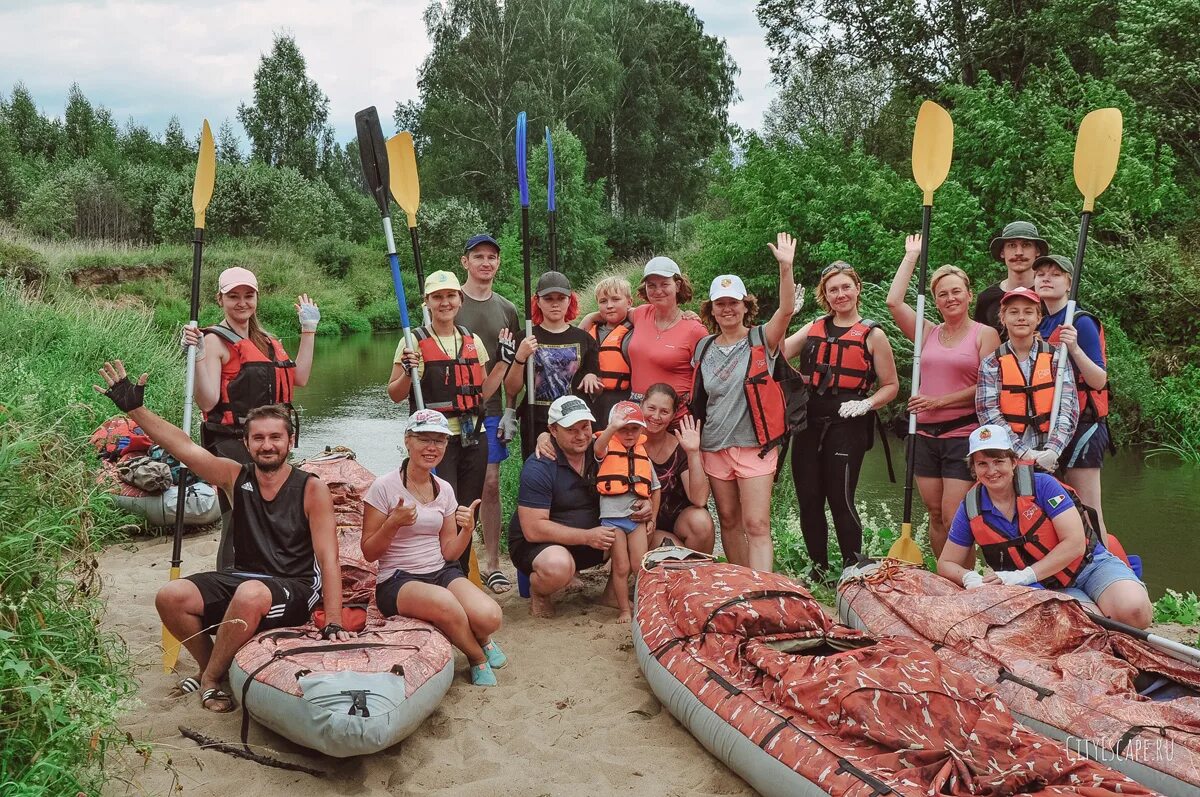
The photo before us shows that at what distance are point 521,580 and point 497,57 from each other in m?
27.2

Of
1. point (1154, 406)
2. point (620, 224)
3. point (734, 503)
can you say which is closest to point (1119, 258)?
point (1154, 406)

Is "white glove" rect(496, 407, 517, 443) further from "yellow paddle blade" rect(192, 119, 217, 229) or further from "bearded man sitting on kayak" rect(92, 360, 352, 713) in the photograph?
"yellow paddle blade" rect(192, 119, 217, 229)

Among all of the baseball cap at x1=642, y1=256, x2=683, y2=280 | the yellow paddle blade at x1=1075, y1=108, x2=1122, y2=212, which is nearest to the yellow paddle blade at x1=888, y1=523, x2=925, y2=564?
the baseball cap at x1=642, y1=256, x2=683, y2=280

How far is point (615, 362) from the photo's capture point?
4.70 meters

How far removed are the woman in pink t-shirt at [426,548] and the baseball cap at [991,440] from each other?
214 centimetres

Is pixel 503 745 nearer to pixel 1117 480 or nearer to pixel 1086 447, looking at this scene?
pixel 1086 447

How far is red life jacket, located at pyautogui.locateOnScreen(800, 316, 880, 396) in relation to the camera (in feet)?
14.9

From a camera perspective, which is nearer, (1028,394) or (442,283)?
(1028,394)

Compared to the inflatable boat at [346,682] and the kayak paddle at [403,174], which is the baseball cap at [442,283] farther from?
the inflatable boat at [346,682]

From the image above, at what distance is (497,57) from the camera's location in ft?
95.4

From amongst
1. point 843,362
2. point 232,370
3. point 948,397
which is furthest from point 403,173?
point 948,397

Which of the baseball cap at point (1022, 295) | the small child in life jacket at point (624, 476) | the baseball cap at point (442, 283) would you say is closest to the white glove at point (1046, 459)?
the baseball cap at point (1022, 295)

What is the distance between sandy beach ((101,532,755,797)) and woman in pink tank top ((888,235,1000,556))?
1.78 meters

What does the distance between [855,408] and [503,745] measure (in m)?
2.34
